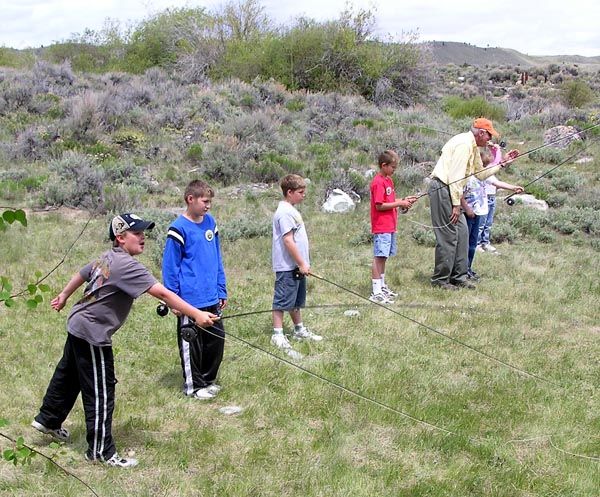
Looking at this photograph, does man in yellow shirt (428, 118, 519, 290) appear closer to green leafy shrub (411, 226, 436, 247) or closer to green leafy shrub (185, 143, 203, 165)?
green leafy shrub (411, 226, 436, 247)

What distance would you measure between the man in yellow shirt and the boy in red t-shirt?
603 mm

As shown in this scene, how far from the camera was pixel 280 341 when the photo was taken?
222 inches

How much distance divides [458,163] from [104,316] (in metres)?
4.66

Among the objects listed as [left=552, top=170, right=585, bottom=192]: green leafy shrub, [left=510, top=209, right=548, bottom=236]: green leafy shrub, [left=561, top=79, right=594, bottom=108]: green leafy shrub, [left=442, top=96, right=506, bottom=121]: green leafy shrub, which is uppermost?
[left=561, top=79, right=594, bottom=108]: green leafy shrub

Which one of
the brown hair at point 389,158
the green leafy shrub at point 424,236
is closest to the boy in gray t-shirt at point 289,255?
the brown hair at point 389,158

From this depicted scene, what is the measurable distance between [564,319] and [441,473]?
341cm

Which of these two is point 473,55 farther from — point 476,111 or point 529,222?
point 529,222

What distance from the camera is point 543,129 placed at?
63.7 feet

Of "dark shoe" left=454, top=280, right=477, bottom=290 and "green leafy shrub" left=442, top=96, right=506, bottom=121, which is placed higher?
"green leafy shrub" left=442, top=96, right=506, bottom=121

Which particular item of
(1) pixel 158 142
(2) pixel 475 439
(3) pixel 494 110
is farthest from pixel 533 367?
(3) pixel 494 110

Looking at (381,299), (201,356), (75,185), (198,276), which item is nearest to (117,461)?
(201,356)

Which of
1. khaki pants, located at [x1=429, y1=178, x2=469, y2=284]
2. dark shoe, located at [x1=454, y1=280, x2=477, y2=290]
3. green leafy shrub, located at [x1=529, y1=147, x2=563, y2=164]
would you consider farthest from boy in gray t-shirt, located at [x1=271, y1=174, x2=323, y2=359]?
green leafy shrub, located at [x1=529, y1=147, x2=563, y2=164]

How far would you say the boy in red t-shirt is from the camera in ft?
22.0

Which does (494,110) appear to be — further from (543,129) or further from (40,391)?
(40,391)
